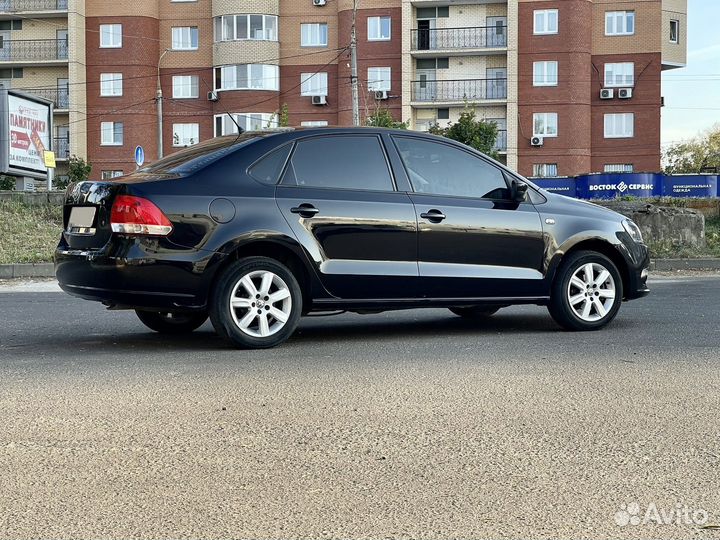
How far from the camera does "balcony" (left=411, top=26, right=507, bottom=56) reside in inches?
2140

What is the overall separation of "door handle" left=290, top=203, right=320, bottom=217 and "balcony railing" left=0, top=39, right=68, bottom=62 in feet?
171

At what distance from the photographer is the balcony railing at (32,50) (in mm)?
56594

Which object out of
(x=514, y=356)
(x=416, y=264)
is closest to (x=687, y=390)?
(x=514, y=356)

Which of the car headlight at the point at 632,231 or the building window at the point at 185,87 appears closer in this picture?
the car headlight at the point at 632,231

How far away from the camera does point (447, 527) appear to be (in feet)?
11.6

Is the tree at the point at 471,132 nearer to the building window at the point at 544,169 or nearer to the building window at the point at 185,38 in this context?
the building window at the point at 544,169

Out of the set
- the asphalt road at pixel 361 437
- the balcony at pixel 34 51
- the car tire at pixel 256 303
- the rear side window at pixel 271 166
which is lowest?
the asphalt road at pixel 361 437

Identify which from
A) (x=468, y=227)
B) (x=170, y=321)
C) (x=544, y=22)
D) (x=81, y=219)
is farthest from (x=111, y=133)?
(x=468, y=227)

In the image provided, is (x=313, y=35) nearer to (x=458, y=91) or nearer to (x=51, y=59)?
(x=458, y=91)

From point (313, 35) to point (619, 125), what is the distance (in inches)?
663

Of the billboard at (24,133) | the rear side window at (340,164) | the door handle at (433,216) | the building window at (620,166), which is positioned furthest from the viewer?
the building window at (620,166)

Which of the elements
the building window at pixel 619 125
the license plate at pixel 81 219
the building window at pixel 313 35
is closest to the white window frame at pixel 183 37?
the building window at pixel 313 35

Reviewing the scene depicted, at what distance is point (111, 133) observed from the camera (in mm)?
56094

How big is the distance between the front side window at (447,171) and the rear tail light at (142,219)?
2129mm
